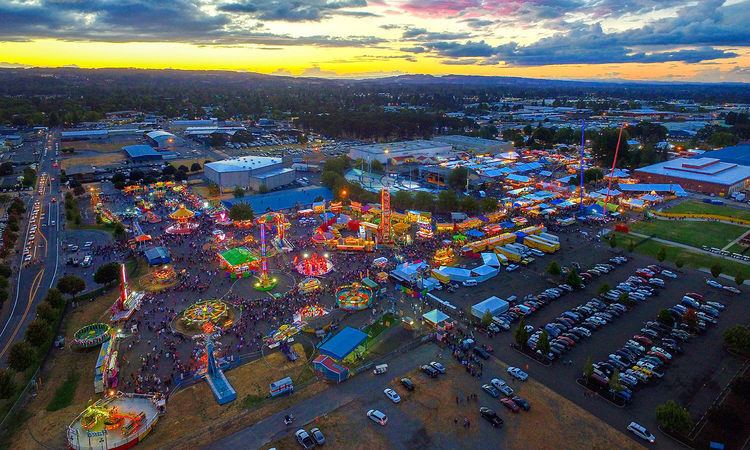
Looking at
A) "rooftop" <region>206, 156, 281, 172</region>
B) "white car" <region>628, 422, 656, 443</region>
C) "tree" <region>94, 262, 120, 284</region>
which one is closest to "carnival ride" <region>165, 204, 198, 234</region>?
"tree" <region>94, 262, 120, 284</region>

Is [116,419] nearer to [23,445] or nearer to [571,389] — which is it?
[23,445]

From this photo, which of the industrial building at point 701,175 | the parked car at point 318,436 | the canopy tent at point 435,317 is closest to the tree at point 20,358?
the parked car at point 318,436

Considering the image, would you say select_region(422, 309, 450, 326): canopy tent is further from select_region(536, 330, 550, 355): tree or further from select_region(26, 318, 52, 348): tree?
select_region(26, 318, 52, 348): tree

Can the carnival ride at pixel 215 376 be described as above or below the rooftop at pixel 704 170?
below

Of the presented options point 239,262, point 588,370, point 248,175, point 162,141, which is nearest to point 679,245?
point 588,370

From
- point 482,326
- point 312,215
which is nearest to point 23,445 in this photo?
point 482,326

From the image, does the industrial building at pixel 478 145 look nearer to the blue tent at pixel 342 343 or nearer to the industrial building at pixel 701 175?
the industrial building at pixel 701 175

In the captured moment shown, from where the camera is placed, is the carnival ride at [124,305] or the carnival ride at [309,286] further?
the carnival ride at [309,286]
